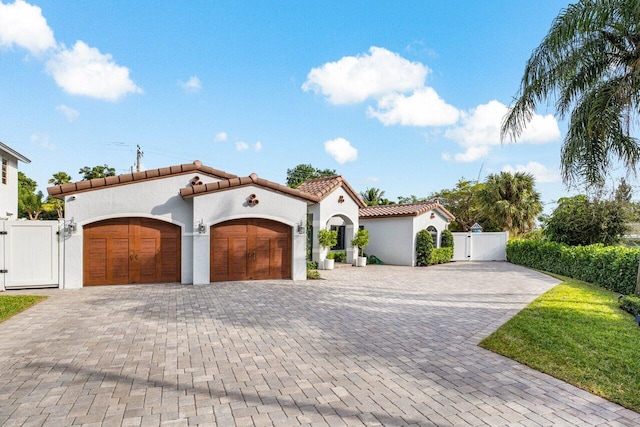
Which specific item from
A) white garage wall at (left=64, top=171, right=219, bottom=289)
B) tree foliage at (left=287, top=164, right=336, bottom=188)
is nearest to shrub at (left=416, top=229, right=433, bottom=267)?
white garage wall at (left=64, top=171, right=219, bottom=289)

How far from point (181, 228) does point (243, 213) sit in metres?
2.48

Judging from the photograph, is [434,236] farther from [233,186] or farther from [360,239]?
[233,186]

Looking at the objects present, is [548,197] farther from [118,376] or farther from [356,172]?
[118,376]

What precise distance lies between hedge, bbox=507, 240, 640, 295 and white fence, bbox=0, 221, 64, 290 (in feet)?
67.2

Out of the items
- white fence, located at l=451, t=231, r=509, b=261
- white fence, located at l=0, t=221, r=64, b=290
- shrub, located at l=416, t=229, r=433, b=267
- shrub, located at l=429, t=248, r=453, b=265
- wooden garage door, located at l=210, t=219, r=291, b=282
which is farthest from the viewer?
white fence, located at l=451, t=231, r=509, b=261

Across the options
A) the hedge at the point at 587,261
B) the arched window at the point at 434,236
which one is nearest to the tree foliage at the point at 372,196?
the arched window at the point at 434,236

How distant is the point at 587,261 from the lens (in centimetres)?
1577

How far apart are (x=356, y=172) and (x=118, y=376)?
41655mm

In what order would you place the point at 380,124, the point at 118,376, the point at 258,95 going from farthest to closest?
the point at 380,124, the point at 258,95, the point at 118,376

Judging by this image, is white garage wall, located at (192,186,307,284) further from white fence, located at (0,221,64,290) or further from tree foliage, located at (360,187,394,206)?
tree foliage, located at (360,187,394,206)

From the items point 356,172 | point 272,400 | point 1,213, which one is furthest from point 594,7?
point 356,172

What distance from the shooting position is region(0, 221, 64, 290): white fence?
1196 cm

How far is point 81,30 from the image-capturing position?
1357 centimetres

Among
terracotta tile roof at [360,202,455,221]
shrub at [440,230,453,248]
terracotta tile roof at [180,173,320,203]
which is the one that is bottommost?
shrub at [440,230,453,248]
